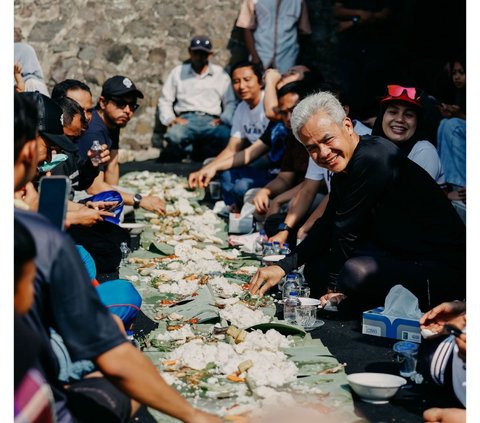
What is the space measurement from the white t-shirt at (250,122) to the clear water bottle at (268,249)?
2.45 metres

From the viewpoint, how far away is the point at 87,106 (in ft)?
23.9

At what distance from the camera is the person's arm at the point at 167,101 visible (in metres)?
11.9

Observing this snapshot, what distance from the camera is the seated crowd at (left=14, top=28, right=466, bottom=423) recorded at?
2.48 metres

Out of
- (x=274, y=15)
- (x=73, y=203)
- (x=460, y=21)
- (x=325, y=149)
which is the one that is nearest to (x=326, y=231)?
(x=325, y=149)

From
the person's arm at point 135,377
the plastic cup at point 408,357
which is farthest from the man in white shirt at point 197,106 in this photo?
the person's arm at point 135,377

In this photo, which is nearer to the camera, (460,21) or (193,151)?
(460,21)

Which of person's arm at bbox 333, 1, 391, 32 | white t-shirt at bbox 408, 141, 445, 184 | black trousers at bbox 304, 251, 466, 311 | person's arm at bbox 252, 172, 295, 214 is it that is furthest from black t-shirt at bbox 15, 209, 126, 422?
person's arm at bbox 333, 1, 391, 32

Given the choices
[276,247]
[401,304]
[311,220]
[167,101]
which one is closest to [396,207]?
[401,304]

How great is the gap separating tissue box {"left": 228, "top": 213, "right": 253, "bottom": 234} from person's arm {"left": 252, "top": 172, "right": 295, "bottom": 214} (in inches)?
7.6

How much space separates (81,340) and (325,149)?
8.29ft

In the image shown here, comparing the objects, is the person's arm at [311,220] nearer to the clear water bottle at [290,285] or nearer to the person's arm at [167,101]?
the clear water bottle at [290,285]

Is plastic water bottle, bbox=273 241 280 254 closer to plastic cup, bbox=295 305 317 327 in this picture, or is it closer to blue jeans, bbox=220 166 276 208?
plastic cup, bbox=295 305 317 327

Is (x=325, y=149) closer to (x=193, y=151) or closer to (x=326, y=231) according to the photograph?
(x=326, y=231)

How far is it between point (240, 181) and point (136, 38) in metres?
4.93
